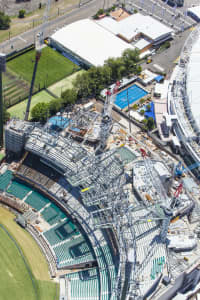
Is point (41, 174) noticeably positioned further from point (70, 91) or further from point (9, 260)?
point (70, 91)

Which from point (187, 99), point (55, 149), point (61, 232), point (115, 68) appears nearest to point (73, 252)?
point (61, 232)

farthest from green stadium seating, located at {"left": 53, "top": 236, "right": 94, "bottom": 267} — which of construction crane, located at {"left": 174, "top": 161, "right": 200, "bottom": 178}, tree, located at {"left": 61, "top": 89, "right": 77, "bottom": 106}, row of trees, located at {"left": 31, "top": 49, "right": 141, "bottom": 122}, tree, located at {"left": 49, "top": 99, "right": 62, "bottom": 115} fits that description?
tree, located at {"left": 61, "top": 89, "right": 77, "bottom": 106}

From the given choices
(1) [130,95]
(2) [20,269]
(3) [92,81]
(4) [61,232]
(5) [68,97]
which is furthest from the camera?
(1) [130,95]

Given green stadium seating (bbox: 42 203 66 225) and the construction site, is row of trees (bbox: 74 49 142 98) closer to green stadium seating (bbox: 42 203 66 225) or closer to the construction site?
the construction site

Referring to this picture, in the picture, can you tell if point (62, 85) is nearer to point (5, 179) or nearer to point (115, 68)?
point (115, 68)

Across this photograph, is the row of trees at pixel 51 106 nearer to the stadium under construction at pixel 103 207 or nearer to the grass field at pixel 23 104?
the stadium under construction at pixel 103 207
